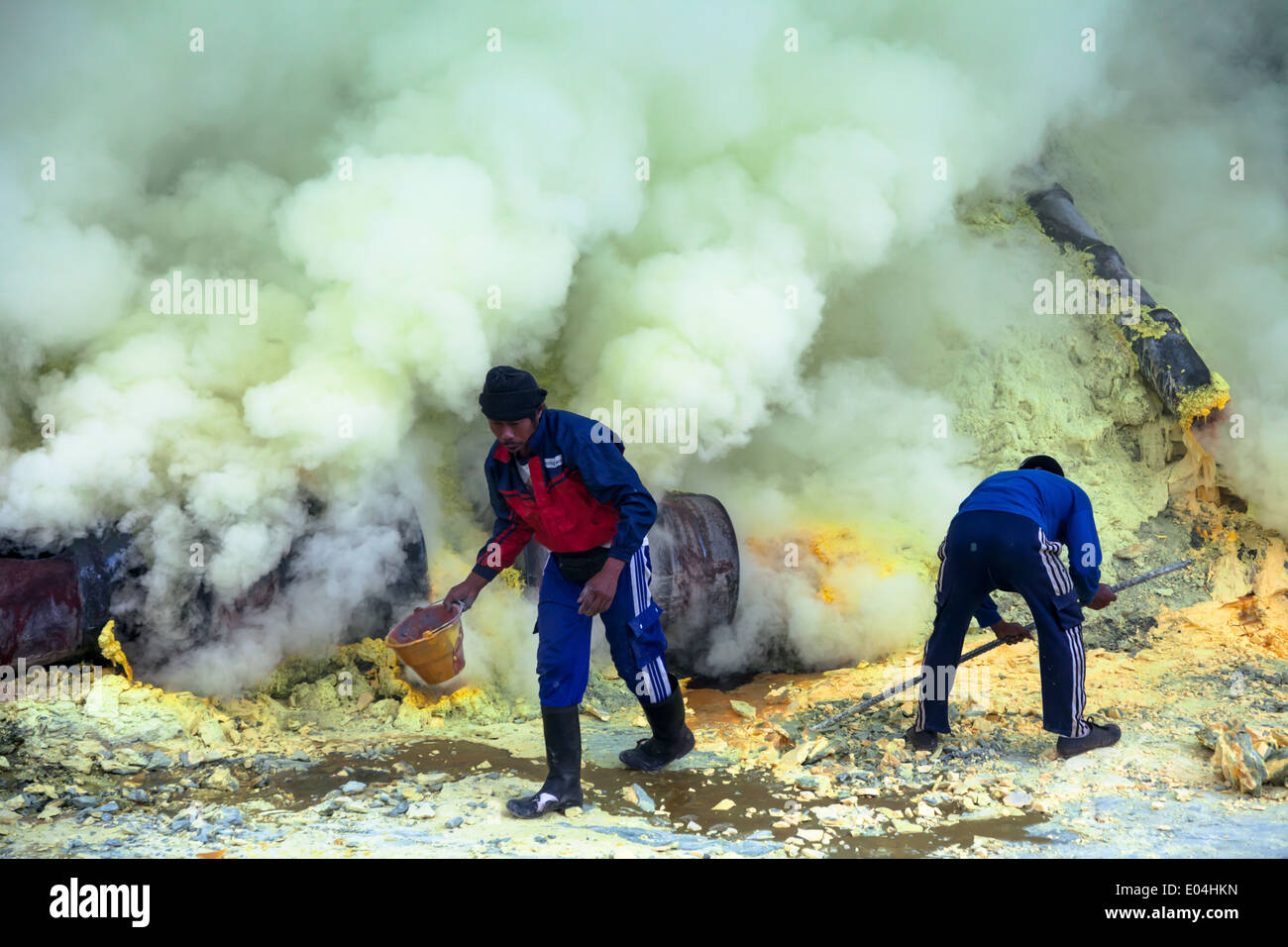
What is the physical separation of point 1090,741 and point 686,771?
1629mm

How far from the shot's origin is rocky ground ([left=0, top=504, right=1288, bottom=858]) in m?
3.57

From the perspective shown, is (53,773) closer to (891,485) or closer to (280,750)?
(280,750)

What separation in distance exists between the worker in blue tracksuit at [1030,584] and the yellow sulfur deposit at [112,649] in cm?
344

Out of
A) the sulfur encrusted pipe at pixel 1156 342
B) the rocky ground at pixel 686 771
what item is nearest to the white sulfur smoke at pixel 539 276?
the sulfur encrusted pipe at pixel 1156 342

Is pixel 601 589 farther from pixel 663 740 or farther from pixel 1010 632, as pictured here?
pixel 1010 632

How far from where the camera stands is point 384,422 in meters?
5.31

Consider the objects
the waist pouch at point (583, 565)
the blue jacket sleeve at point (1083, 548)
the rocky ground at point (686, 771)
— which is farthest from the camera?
the blue jacket sleeve at point (1083, 548)

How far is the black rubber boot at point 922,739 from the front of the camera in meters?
4.49

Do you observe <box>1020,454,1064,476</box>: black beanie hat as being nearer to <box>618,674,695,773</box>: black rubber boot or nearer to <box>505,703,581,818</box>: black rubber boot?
<box>618,674,695,773</box>: black rubber boot

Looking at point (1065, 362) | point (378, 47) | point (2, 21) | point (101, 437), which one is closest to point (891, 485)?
point (1065, 362)

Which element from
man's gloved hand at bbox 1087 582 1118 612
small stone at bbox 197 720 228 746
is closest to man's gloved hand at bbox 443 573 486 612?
small stone at bbox 197 720 228 746

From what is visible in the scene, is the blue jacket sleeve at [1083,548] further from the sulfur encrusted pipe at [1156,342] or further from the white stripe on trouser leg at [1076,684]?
the sulfur encrusted pipe at [1156,342]

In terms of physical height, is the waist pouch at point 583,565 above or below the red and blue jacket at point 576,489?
below

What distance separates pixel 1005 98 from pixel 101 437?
5841 mm
